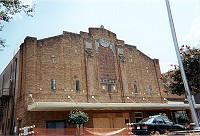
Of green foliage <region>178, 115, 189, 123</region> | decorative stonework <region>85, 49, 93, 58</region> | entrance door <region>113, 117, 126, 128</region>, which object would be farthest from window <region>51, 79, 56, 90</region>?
green foliage <region>178, 115, 189, 123</region>

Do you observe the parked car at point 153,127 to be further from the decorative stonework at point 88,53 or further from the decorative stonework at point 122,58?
the decorative stonework at point 122,58

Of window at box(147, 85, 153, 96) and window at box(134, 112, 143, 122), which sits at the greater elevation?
window at box(147, 85, 153, 96)

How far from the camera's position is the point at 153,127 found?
14664 millimetres

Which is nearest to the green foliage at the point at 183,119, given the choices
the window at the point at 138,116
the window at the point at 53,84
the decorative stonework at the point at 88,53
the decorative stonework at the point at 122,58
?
the window at the point at 138,116

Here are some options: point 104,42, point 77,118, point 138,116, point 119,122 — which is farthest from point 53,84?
point 138,116

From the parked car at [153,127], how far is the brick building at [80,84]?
6041mm

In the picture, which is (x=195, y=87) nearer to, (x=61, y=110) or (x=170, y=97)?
(x=61, y=110)

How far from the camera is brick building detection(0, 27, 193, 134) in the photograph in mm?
Result: 20219

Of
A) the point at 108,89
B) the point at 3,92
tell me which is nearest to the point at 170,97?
the point at 108,89

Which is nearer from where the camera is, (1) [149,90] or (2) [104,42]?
(2) [104,42]

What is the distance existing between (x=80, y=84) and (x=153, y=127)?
10346 millimetres

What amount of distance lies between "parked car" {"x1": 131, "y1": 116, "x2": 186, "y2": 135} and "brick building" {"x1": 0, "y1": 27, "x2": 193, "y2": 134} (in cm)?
604

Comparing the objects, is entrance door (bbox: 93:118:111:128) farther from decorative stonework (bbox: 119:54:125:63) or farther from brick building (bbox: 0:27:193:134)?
decorative stonework (bbox: 119:54:125:63)

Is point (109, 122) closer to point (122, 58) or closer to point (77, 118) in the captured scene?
point (77, 118)
